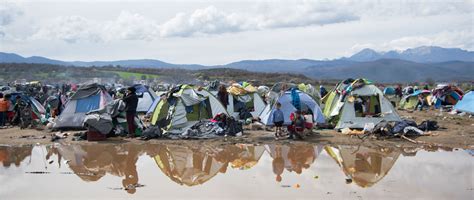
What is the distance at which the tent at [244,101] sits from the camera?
784 inches

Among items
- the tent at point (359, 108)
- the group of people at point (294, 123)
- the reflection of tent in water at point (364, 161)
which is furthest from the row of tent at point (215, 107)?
the reflection of tent in water at point (364, 161)

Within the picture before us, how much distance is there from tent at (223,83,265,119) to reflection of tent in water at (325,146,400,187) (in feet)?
23.4

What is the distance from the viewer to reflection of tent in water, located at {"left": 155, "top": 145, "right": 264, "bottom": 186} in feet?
33.4

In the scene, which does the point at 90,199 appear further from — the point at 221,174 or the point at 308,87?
the point at 308,87

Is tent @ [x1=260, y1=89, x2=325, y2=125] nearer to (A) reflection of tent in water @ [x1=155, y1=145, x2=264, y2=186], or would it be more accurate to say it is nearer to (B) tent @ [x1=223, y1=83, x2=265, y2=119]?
(B) tent @ [x1=223, y1=83, x2=265, y2=119]

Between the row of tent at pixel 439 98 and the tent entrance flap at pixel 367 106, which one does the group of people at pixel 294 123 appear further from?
the row of tent at pixel 439 98

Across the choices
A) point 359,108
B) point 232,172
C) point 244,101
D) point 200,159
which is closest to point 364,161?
point 232,172

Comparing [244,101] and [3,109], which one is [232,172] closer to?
[244,101]

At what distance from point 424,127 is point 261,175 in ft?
27.6

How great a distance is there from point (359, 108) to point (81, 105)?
9592mm

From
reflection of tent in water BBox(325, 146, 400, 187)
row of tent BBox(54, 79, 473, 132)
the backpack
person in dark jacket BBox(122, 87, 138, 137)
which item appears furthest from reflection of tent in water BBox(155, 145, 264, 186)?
the backpack

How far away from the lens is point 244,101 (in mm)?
20109

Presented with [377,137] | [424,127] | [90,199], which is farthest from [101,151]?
[424,127]

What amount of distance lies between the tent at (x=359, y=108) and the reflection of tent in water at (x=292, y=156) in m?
3.54
